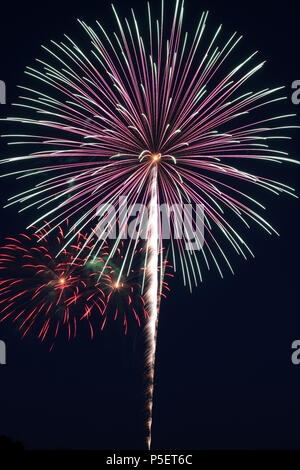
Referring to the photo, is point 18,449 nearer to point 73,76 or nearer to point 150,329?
point 150,329

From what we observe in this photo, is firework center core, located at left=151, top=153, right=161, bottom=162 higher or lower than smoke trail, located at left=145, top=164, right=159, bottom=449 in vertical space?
higher

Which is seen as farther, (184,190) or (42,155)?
(184,190)

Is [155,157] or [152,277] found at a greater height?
[155,157]

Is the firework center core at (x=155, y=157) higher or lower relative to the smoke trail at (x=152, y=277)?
higher
